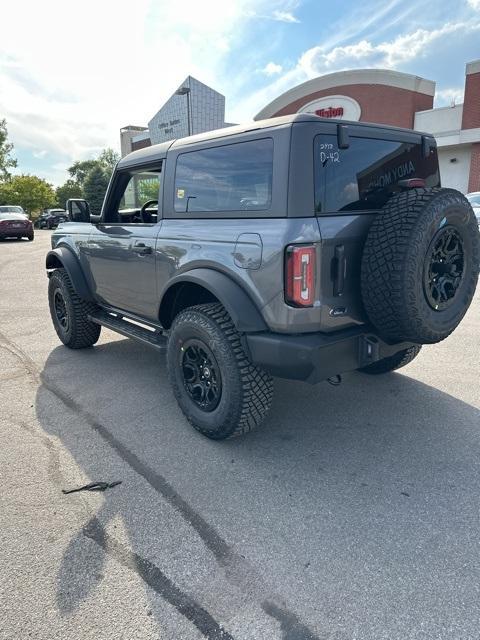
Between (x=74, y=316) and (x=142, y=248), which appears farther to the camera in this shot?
(x=74, y=316)

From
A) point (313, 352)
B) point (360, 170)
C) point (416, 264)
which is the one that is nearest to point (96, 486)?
point (313, 352)

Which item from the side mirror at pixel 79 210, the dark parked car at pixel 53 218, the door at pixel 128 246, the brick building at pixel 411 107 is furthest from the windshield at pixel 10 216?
the door at pixel 128 246

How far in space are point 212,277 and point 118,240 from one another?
149 cm

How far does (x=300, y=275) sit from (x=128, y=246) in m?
1.91

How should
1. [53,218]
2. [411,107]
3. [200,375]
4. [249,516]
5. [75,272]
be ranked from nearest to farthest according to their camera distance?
[249,516] < [200,375] < [75,272] < [411,107] < [53,218]

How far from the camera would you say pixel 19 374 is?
4426mm

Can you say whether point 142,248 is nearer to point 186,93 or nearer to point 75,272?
point 75,272

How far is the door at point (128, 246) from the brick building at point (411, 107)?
17354 mm

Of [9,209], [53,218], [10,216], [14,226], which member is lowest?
[14,226]

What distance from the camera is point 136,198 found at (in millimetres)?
4285

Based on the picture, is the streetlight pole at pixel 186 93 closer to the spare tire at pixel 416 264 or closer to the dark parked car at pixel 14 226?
the dark parked car at pixel 14 226

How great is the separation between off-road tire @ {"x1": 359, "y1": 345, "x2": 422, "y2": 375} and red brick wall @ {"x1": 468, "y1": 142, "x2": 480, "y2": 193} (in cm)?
1660

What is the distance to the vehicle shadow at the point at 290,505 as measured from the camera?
1866mm

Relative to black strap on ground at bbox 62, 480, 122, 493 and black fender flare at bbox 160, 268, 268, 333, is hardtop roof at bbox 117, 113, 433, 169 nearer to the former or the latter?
black fender flare at bbox 160, 268, 268, 333
